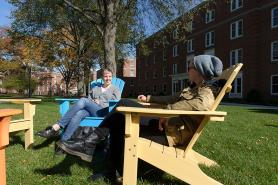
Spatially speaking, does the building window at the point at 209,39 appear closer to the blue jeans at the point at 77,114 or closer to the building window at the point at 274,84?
the building window at the point at 274,84

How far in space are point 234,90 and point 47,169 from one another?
109 feet

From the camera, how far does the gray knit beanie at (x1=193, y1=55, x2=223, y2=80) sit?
4.03 m

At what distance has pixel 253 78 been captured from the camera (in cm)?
3400

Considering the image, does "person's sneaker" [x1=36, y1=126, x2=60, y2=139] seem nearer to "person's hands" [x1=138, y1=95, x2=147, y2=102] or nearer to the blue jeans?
the blue jeans

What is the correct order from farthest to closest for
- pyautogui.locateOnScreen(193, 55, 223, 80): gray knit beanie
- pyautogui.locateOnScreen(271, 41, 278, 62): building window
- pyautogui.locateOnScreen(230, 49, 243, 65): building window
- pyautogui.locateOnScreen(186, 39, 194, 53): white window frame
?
pyautogui.locateOnScreen(186, 39, 194, 53): white window frame
pyautogui.locateOnScreen(230, 49, 243, 65): building window
pyautogui.locateOnScreen(271, 41, 278, 62): building window
pyautogui.locateOnScreen(193, 55, 223, 80): gray knit beanie

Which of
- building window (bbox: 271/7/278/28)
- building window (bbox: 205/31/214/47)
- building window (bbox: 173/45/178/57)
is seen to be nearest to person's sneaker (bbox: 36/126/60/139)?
building window (bbox: 271/7/278/28)

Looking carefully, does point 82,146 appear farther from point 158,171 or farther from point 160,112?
point 158,171

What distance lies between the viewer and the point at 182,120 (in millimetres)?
4051

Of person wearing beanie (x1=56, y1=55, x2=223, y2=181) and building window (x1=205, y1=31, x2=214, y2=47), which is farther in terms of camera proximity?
building window (x1=205, y1=31, x2=214, y2=47)

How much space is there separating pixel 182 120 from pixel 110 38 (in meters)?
14.1

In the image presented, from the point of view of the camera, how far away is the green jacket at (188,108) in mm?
3869

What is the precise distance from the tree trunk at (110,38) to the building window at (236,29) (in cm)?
2046

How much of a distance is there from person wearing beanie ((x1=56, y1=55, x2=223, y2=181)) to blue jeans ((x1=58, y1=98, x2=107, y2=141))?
109 cm

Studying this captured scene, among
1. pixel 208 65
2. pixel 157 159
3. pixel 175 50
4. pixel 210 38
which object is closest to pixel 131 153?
pixel 157 159
